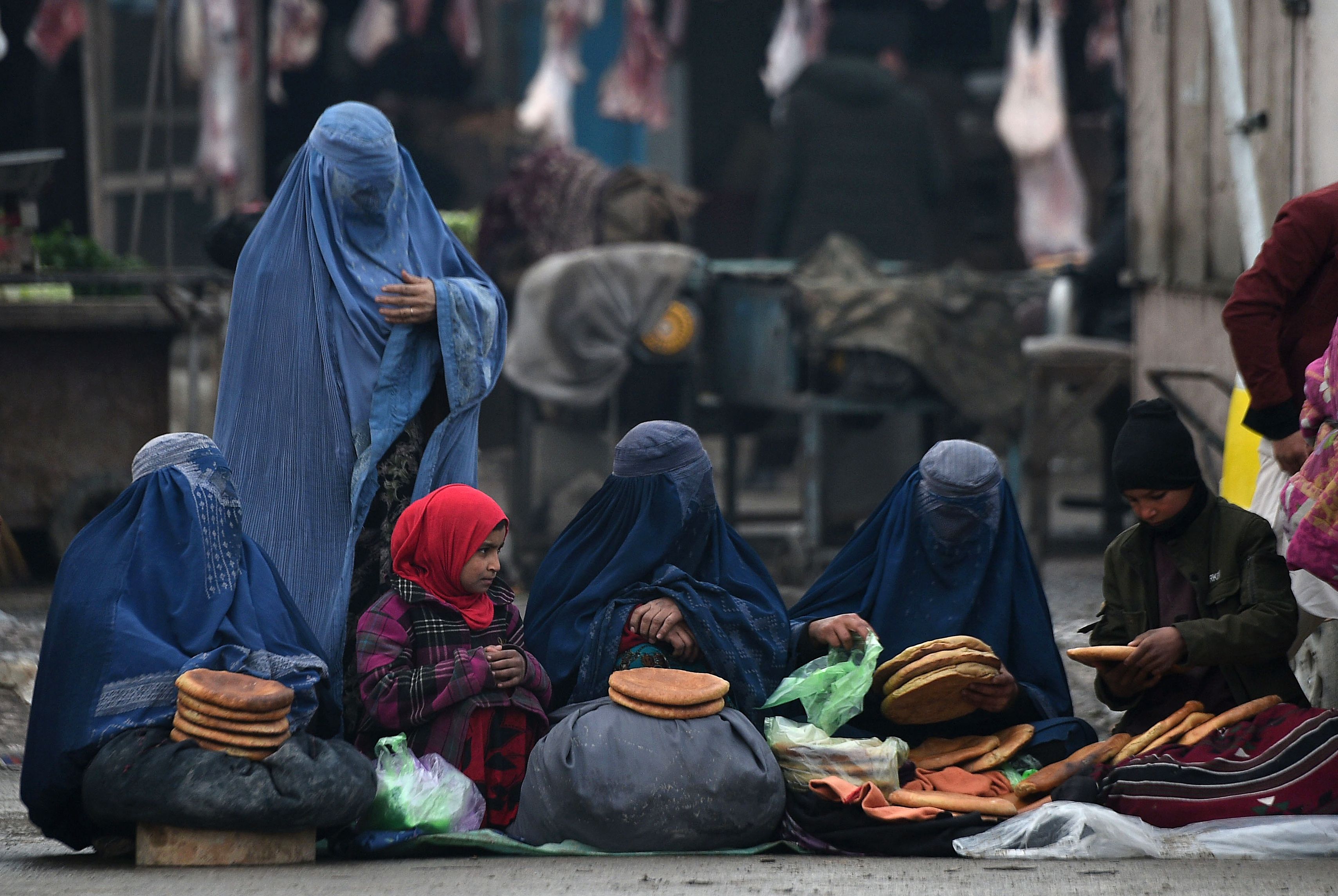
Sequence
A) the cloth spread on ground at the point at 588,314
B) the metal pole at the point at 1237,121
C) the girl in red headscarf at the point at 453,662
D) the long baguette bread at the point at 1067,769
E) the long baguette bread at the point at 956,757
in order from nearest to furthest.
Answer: the girl in red headscarf at the point at 453,662 < the long baguette bread at the point at 1067,769 < the long baguette bread at the point at 956,757 < the metal pole at the point at 1237,121 < the cloth spread on ground at the point at 588,314

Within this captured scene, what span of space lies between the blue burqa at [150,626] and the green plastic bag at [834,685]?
38.3 inches

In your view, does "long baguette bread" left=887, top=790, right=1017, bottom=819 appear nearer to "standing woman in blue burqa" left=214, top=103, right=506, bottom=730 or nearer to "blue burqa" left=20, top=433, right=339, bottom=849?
"blue burqa" left=20, top=433, right=339, bottom=849

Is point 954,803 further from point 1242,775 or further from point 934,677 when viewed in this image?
point 1242,775

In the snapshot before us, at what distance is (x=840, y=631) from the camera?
3.79m

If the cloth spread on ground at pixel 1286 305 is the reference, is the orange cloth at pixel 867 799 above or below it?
below

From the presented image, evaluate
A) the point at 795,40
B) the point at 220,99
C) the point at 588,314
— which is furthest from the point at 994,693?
the point at 795,40

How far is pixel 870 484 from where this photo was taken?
7.24 m

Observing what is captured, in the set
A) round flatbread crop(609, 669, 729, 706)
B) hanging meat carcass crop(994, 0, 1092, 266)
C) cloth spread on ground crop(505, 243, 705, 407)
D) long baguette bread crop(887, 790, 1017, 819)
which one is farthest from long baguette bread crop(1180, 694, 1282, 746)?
hanging meat carcass crop(994, 0, 1092, 266)

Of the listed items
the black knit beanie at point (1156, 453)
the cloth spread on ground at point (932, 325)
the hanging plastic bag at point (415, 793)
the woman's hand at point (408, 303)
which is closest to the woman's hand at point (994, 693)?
the black knit beanie at point (1156, 453)

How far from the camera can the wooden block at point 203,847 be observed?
128 inches

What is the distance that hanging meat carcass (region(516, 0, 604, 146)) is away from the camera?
10805 millimetres

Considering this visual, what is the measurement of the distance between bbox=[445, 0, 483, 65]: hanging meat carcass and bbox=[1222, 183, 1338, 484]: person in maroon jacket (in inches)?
306

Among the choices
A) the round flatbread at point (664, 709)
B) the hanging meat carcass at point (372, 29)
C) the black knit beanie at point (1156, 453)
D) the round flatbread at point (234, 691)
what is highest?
the hanging meat carcass at point (372, 29)

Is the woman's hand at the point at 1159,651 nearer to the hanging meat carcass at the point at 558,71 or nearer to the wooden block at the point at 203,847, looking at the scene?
the wooden block at the point at 203,847
